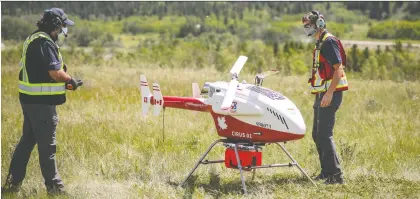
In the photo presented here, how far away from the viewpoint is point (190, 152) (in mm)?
8758

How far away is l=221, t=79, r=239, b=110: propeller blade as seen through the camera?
6.10m

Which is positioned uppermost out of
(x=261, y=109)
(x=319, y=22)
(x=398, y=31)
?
(x=319, y=22)

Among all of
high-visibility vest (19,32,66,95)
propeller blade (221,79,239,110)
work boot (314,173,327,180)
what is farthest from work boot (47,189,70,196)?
work boot (314,173,327,180)

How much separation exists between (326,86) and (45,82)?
3.34m

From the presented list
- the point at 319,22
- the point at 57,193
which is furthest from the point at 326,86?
the point at 57,193

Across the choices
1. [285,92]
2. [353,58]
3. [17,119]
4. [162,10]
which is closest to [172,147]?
[17,119]

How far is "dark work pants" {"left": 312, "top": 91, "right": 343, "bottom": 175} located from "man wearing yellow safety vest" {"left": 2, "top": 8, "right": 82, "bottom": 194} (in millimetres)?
2945

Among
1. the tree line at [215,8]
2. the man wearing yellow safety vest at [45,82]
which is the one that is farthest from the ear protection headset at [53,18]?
the tree line at [215,8]

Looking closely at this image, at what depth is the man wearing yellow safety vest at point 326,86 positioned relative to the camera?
269 inches

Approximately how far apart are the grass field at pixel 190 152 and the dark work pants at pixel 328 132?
280 millimetres

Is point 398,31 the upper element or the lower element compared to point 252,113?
lower

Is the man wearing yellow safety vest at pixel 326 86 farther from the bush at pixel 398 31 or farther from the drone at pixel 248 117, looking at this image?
the bush at pixel 398 31

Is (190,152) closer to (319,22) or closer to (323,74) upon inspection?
(323,74)

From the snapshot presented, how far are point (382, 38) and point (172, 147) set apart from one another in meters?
39.5
